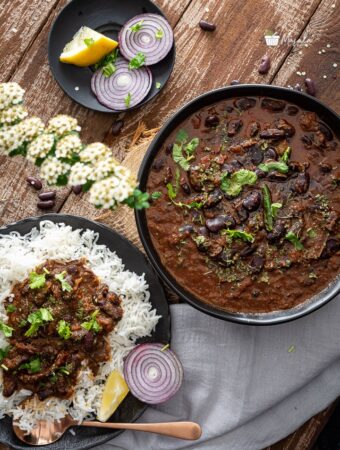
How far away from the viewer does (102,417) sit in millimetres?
Answer: 4188

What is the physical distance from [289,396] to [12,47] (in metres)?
3.09

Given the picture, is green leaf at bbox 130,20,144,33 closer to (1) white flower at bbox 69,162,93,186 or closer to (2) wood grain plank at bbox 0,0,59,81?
(2) wood grain plank at bbox 0,0,59,81

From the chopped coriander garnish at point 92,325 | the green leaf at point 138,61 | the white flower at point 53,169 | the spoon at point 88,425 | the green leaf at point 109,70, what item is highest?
the green leaf at point 138,61

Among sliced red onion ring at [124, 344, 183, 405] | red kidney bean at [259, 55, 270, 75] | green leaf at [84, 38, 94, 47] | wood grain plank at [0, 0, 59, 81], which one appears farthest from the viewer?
wood grain plank at [0, 0, 59, 81]

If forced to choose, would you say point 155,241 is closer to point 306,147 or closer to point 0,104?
point 306,147

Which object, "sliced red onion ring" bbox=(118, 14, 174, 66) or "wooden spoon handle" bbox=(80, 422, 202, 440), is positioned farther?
"sliced red onion ring" bbox=(118, 14, 174, 66)

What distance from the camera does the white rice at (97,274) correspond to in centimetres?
420

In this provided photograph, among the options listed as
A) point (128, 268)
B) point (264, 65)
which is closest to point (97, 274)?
point (128, 268)

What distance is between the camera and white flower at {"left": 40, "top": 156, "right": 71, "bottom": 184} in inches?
116

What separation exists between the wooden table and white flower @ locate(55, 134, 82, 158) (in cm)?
157

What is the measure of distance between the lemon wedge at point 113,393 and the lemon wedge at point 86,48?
2077mm

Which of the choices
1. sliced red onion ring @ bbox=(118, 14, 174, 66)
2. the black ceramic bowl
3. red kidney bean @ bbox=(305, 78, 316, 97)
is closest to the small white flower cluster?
the black ceramic bowl

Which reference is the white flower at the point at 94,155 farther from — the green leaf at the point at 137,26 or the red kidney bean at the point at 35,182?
the green leaf at the point at 137,26

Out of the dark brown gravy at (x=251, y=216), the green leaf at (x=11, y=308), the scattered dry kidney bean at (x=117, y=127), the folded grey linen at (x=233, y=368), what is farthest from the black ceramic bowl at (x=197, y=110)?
the green leaf at (x=11, y=308)
